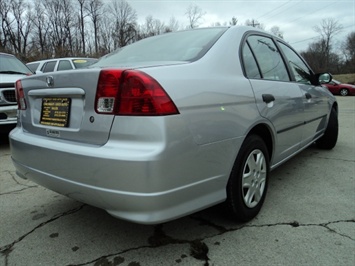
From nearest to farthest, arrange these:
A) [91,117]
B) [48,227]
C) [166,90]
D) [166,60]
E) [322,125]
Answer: [166,90] < [91,117] < [166,60] < [48,227] < [322,125]

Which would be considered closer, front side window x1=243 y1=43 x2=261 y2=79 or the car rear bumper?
the car rear bumper

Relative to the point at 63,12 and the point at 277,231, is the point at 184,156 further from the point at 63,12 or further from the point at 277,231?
the point at 63,12

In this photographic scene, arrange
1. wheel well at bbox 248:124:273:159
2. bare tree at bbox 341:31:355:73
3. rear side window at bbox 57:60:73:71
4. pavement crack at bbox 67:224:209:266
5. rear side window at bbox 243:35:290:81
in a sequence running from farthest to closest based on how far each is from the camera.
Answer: bare tree at bbox 341:31:355:73 → rear side window at bbox 57:60:73:71 → rear side window at bbox 243:35:290:81 → wheel well at bbox 248:124:273:159 → pavement crack at bbox 67:224:209:266

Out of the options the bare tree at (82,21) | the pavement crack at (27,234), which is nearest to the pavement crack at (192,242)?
the pavement crack at (27,234)

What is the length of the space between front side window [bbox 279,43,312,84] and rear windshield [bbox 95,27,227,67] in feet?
4.16

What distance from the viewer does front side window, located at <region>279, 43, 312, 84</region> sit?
3.51 metres

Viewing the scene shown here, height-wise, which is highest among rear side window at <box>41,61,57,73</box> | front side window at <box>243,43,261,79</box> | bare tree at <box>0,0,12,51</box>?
bare tree at <box>0,0,12,51</box>

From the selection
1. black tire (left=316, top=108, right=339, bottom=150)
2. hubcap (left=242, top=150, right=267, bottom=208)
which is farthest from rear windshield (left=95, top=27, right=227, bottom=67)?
black tire (left=316, top=108, right=339, bottom=150)

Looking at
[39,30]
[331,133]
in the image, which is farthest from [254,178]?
[39,30]

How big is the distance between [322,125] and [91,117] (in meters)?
3.47

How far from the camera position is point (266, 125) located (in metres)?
2.58

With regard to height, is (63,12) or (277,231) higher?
A: (63,12)

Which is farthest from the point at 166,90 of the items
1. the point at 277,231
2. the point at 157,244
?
the point at 277,231

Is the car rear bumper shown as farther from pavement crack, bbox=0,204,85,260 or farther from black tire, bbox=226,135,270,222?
pavement crack, bbox=0,204,85,260
